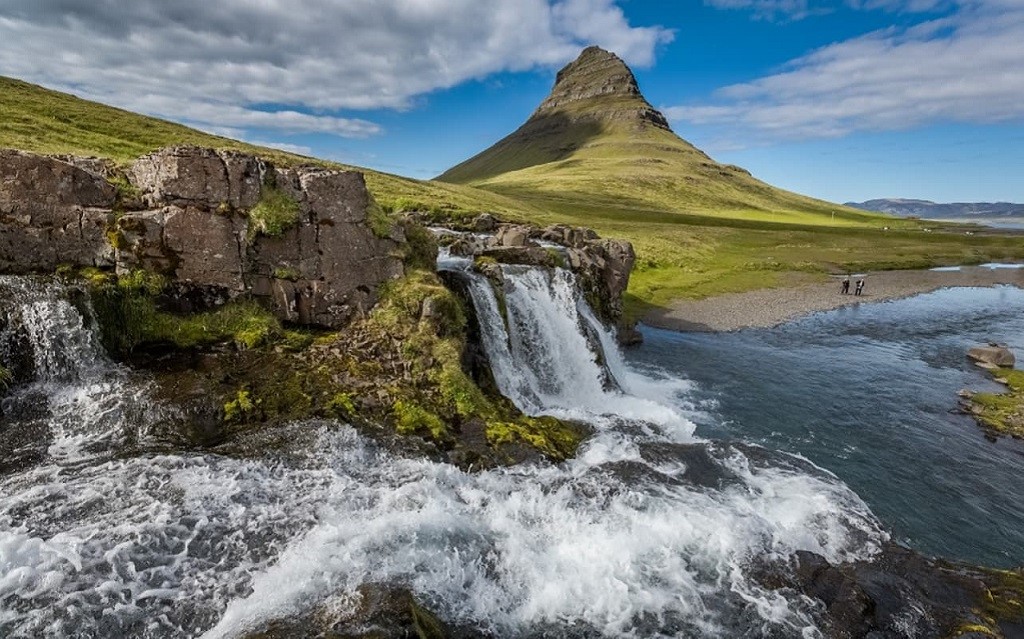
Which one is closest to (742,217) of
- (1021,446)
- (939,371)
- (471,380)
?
(939,371)

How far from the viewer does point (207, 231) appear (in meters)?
19.9

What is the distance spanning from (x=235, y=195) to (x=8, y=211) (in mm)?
6637

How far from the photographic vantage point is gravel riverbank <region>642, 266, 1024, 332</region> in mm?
51469

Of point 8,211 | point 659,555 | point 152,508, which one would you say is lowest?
point 659,555

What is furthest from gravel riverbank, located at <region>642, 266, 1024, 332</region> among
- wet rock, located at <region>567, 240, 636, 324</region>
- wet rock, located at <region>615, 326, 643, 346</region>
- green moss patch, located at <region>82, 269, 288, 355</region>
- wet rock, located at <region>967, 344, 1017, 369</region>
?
green moss patch, located at <region>82, 269, 288, 355</region>

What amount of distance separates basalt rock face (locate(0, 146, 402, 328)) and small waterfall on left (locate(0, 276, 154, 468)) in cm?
205

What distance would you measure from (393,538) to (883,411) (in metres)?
29.0

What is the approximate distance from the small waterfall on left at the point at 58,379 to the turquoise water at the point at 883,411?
23499 millimetres

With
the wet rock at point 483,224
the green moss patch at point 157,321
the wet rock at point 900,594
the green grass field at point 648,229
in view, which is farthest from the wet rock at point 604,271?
the wet rock at point 900,594

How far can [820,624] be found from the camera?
1297 centimetres

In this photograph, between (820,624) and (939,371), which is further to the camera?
(939,371)

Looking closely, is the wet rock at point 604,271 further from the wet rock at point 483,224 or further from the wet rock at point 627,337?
the wet rock at point 483,224

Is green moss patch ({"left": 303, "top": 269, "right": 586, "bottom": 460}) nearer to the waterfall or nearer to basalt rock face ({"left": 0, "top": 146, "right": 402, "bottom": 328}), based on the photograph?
basalt rock face ({"left": 0, "top": 146, "right": 402, "bottom": 328})

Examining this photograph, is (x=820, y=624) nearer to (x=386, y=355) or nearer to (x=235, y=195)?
(x=386, y=355)
